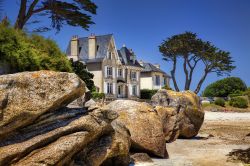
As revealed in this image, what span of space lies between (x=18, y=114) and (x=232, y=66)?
64765 mm

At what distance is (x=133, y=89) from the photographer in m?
70.9

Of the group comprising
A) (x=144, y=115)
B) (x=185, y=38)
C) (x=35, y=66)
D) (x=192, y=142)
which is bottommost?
(x=192, y=142)

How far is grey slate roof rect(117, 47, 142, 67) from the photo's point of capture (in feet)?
236

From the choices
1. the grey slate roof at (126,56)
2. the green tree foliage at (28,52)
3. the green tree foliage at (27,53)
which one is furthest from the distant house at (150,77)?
the green tree foliage at (27,53)

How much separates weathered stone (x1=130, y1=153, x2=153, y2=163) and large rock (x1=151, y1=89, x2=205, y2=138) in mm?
6454

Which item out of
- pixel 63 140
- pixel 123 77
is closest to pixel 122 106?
pixel 63 140

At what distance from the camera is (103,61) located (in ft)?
209

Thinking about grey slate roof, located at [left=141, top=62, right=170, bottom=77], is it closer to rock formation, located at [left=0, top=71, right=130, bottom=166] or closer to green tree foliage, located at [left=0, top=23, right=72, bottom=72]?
green tree foliage, located at [left=0, top=23, right=72, bottom=72]

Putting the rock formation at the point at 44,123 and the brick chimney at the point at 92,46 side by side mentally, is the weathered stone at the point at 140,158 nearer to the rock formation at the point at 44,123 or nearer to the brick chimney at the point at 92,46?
the rock formation at the point at 44,123

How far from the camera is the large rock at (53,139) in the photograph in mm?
7746

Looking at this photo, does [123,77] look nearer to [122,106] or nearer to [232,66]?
[232,66]

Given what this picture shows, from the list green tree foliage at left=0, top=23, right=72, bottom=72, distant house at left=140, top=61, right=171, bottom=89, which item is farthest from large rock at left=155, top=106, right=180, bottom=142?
distant house at left=140, top=61, right=171, bottom=89

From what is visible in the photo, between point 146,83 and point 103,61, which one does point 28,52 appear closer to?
point 103,61

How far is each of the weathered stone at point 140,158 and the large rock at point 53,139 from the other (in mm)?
2791
